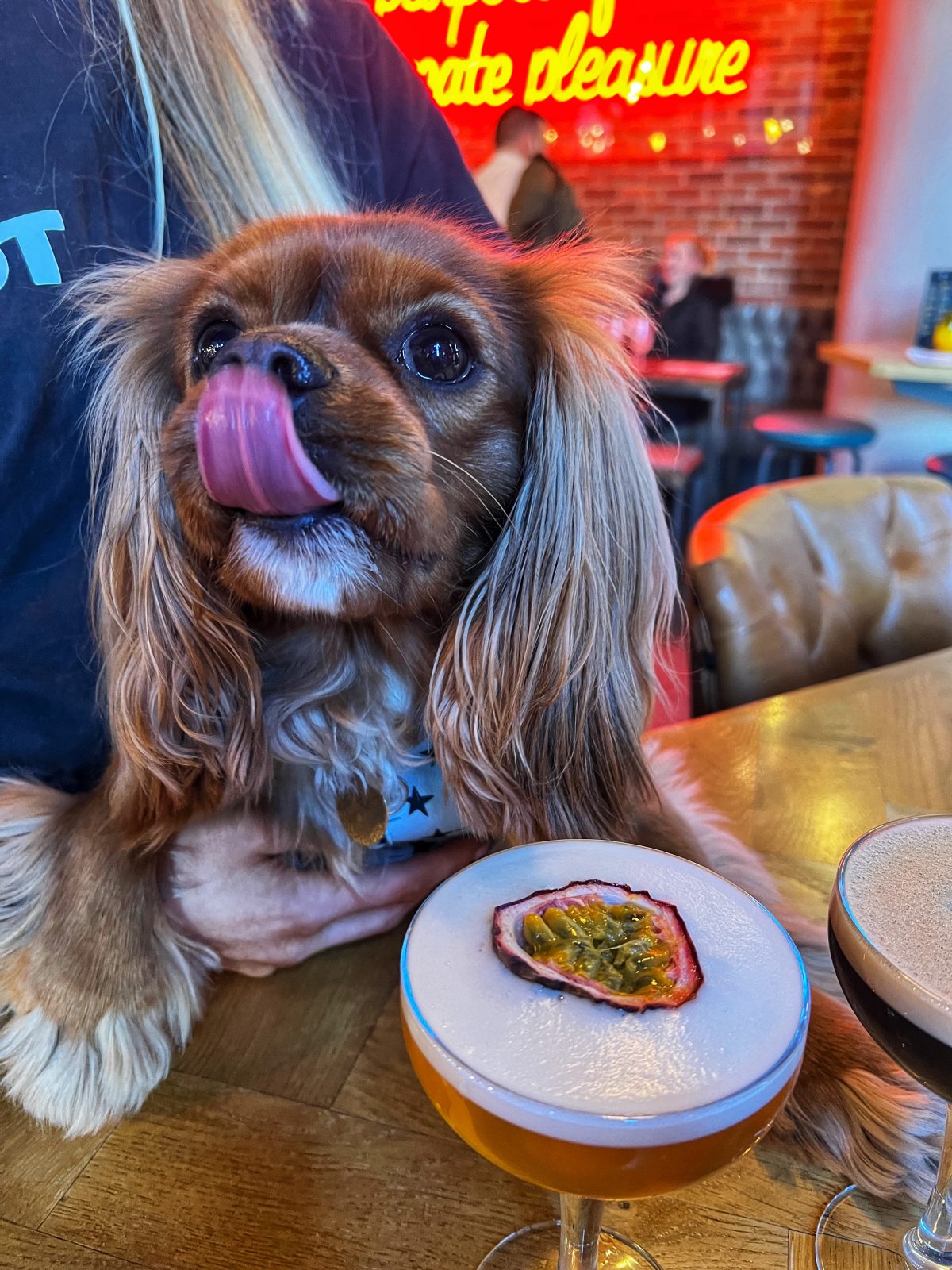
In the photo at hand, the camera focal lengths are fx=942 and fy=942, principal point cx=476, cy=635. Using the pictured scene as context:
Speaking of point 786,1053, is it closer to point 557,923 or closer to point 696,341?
point 557,923

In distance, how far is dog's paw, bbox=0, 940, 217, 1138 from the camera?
0.73 meters

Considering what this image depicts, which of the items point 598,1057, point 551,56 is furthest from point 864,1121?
point 551,56

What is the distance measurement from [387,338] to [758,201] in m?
5.36

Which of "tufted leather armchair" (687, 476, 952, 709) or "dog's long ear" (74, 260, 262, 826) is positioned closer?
"dog's long ear" (74, 260, 262, 826)

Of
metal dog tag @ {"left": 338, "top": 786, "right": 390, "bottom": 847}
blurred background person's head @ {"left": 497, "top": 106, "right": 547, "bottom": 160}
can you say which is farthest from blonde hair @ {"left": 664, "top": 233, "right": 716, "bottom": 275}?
metal dog tag @ {"left": 338, "top": 786, "right": 390, "bottom": 847}

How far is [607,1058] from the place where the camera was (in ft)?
1.61

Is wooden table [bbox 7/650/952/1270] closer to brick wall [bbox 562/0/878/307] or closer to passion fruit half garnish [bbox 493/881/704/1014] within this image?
passion fruit half garnish [bbox 493/881/704/1014]

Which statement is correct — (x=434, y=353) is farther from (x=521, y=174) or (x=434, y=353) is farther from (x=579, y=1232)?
(x=521, y=174)

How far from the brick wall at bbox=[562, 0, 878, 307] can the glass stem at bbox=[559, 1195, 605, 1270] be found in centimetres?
520

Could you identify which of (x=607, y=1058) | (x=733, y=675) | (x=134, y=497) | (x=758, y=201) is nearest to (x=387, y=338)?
(x=134, y=497)

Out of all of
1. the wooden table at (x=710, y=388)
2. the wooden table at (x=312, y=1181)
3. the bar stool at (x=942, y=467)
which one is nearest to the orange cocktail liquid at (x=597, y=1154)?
the wooden table at (x=312, y=1181)

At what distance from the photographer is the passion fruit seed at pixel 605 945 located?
54 cm

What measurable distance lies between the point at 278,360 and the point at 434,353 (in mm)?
196

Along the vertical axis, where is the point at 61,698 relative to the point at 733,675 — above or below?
above
